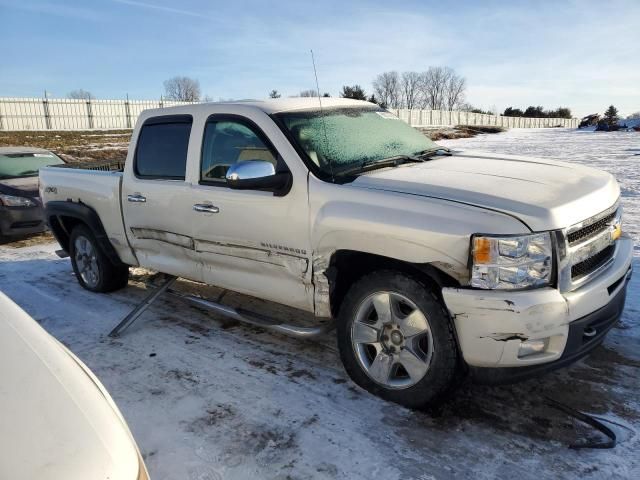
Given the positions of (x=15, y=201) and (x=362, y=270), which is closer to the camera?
(x=362, y=270)

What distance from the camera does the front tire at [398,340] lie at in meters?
2.91

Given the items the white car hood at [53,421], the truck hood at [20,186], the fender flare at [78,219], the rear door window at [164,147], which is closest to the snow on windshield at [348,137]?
the rear door window at [164,147]

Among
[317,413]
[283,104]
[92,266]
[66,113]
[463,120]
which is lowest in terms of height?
[317,413]

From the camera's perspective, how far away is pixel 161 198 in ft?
14.2

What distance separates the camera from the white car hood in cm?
151

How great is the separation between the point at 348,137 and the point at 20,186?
6708 mm

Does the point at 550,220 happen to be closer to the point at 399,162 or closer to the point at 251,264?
the point at 399,162

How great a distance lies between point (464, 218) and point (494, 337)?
62 centimetres

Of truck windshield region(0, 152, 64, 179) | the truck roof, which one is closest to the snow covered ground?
the truck roof

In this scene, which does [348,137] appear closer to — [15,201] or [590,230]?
[590,230]

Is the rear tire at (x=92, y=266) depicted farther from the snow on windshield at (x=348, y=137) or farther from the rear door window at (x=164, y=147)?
the snow on windshield at (x=348, y=137)

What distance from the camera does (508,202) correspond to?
2.76m

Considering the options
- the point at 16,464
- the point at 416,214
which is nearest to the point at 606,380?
the point at 416,214

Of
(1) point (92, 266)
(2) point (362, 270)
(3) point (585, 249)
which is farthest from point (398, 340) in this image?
(1) point (92, 266)
